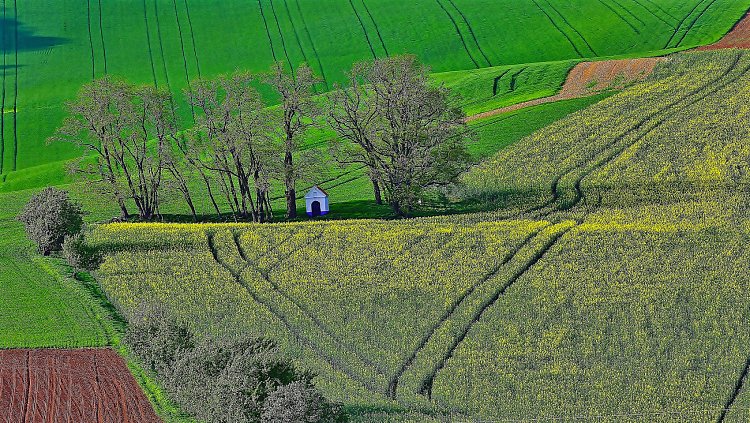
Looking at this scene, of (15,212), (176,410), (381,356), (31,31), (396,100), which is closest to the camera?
(176,410)

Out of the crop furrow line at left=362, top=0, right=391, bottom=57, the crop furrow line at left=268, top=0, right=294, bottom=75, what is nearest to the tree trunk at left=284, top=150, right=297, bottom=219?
the crop furrow line at left=268, top=0, right=294, bottom=75

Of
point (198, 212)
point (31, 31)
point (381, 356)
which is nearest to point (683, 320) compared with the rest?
point (381, 356)

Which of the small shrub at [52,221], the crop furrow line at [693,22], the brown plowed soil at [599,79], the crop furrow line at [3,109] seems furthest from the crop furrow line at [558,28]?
the small shrub at [52,221]

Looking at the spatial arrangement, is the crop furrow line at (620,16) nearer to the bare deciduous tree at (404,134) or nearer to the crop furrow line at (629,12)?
the crop furrow line at (629,12)

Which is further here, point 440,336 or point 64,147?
point 64,147

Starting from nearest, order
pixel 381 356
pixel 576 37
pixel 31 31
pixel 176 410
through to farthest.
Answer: pixel 176 410 < pixel 381 356 < pixel 576 37 < pixel 31 31

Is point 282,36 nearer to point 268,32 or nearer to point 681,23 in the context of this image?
point 268,32

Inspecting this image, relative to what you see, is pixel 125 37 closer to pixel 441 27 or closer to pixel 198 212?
pixel 441 27
